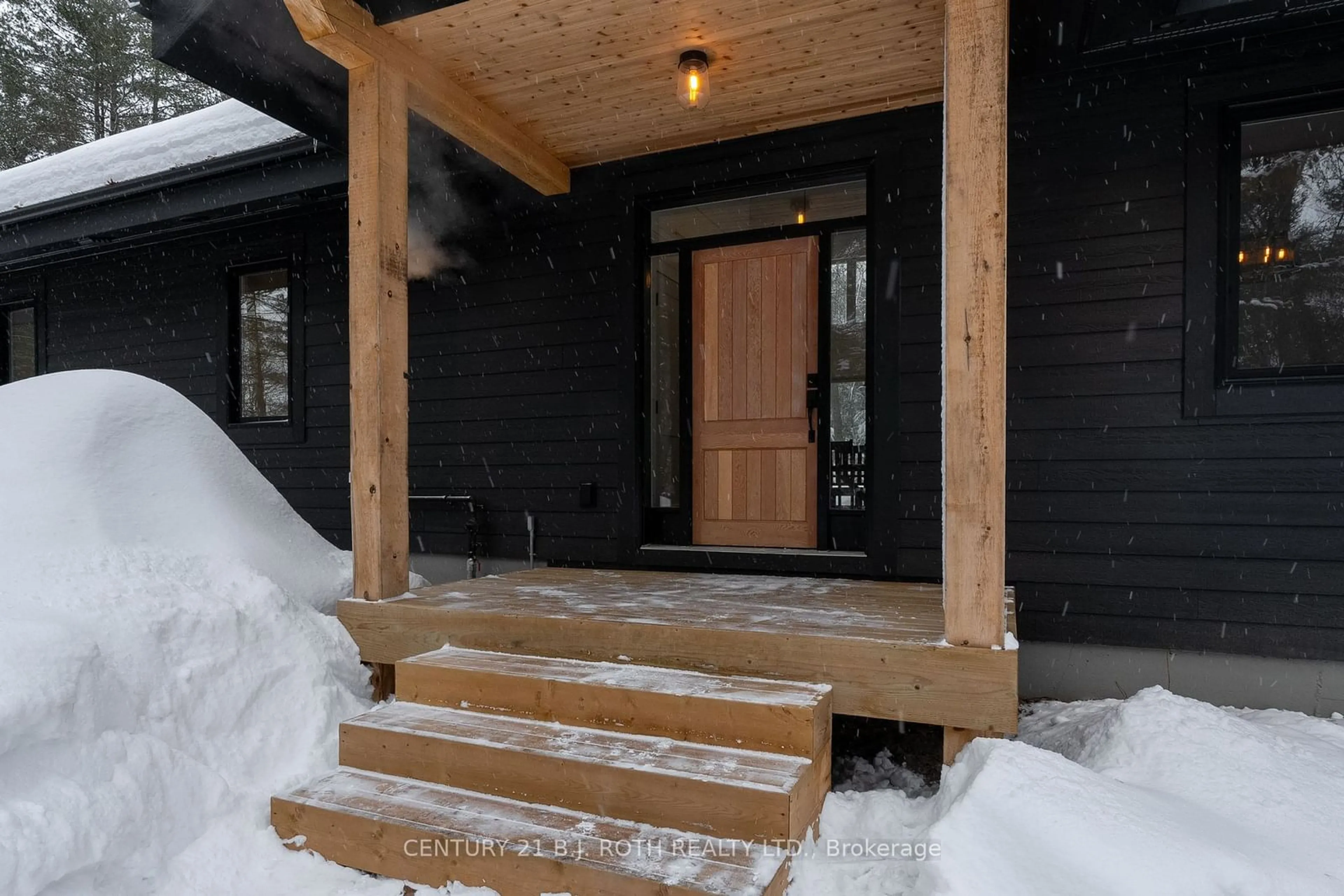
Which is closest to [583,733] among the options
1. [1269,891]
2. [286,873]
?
[286,873]

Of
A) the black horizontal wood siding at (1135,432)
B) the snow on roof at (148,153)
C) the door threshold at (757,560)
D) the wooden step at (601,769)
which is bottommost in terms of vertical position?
the wooden step at (601,769)

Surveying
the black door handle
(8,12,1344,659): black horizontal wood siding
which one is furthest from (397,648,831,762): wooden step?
the black door handle

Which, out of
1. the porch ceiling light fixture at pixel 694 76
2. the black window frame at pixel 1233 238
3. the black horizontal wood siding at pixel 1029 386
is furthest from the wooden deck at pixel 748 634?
the porch ceiling light fixture at pixel 694 76

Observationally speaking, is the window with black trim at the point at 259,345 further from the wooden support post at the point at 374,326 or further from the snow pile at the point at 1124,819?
the snow pile at the point at 1124,819

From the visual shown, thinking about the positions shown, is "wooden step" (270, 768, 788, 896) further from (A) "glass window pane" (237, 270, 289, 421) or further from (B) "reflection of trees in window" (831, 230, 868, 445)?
(B) "reflection of trees in window" (831, 230, 868, 445)

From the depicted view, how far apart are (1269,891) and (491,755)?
6.03 ft

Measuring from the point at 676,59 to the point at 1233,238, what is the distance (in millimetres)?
2534

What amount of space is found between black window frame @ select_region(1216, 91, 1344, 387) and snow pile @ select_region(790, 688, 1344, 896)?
152 centimetres

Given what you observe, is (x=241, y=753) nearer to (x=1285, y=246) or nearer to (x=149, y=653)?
(x=149, y=653)

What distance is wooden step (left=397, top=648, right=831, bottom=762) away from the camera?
6.41 ft

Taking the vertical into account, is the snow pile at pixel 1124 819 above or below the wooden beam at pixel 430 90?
below

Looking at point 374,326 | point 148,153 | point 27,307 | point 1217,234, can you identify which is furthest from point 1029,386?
point 27,307

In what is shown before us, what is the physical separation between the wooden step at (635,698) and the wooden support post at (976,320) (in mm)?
547

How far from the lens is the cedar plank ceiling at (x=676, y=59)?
2.84 meters
